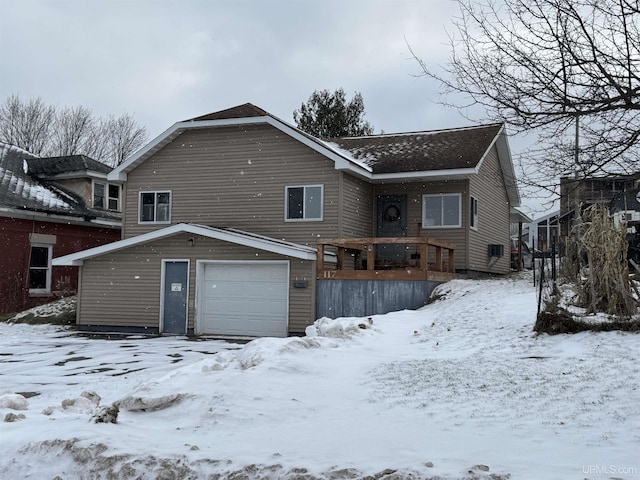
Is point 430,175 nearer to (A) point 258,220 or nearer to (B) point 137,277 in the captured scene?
(A) point 258,220

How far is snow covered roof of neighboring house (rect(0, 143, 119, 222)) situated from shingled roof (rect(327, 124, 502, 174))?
9.96 meters

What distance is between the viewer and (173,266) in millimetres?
19297

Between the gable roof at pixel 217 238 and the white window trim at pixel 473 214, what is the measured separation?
18.0 ft

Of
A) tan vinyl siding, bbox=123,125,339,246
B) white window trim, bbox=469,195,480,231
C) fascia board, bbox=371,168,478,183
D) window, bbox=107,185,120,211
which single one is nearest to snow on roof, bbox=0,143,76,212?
window, bbox=107,185,120,211

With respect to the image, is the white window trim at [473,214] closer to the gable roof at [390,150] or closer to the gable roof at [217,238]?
the gable roof at [390,150]

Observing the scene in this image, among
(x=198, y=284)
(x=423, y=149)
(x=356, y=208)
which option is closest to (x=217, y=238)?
(x=198, y=284)

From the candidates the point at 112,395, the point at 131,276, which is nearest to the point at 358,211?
the point at 131,276

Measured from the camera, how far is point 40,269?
77.4 ft

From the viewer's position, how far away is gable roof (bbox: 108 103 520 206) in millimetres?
19734

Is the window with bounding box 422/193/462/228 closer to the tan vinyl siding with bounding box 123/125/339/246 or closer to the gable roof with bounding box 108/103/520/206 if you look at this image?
the gable roof with bounding box 108/103/520/206

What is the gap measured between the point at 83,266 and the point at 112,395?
12.9 metres

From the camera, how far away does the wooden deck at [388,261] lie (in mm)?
16875

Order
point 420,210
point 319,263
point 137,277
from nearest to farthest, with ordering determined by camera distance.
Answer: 1. point 319,263
2. point 137,277
3. point 420,210

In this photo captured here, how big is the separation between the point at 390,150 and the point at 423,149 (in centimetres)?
115
